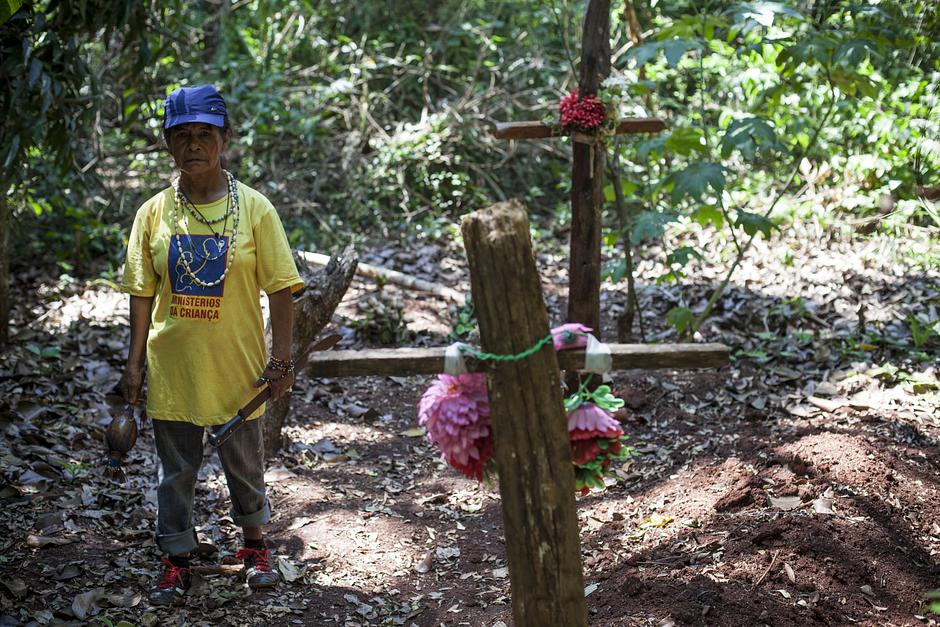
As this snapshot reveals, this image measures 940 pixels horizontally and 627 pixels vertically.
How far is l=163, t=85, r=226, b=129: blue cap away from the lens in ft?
9.59

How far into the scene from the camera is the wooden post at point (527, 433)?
6.89 ft

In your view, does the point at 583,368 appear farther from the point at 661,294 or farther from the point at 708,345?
the point at 661,294

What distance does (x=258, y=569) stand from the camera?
341 cm

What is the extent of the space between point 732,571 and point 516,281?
1.72m

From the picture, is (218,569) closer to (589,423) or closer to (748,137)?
(589,423)

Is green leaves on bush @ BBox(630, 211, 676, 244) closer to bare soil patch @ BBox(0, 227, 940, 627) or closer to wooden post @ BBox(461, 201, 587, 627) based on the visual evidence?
bare soil patch @ BBox(0, 227, 940, 627)

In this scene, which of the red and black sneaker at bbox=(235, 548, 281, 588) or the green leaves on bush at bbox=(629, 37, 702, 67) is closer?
the red and black sneaker at bbox=(235, 548, 281, 588)

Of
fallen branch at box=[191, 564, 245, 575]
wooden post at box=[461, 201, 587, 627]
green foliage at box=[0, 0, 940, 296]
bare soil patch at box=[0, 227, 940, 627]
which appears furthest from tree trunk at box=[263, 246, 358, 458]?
green foliage at box=[0, 0, 940, 296]

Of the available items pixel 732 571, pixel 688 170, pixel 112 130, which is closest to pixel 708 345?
pixel 732 571

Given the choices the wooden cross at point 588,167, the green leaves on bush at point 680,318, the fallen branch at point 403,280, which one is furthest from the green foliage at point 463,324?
the wooden cross at point 588,167

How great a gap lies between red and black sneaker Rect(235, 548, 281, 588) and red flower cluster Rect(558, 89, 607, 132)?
2613mm

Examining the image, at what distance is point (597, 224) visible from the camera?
4750 mm

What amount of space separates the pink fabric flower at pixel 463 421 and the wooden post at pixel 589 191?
245 centimetres

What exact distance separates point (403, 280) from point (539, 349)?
215 inches
